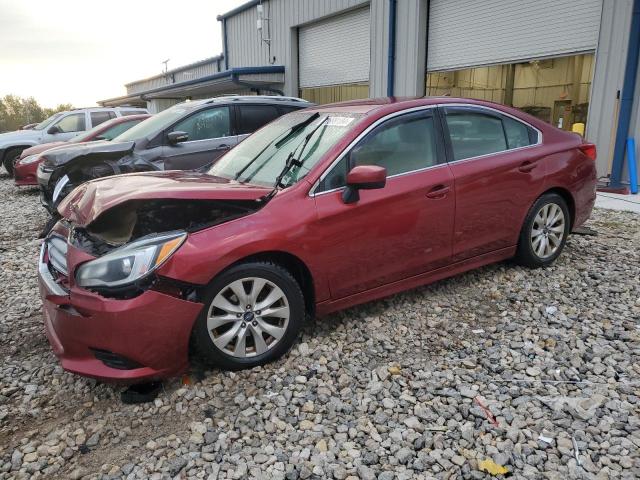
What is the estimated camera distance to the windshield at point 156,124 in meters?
6.97

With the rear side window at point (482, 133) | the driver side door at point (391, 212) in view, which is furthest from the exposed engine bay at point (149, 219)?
the rear side window at point (482, 133)

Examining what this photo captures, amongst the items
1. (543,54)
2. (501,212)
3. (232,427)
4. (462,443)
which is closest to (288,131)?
(501,212)

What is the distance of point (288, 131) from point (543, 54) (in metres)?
7.55

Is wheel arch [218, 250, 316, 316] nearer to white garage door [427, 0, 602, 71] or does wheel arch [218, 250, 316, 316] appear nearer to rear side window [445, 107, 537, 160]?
rear side window [445, 107, 537, 160]

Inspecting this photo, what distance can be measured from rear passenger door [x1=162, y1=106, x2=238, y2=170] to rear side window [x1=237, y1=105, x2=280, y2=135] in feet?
0.57

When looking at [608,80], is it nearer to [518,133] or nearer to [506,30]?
[506,30]

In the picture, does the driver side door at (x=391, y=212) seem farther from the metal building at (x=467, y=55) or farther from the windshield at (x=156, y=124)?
the metal building at (x=467, y=55)

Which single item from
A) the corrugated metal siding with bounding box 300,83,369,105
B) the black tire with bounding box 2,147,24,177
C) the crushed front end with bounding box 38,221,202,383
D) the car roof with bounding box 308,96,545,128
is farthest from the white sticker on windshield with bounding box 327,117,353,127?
the black tire with bounding box 2,147,24,177

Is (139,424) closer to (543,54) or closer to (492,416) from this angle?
(492,416)

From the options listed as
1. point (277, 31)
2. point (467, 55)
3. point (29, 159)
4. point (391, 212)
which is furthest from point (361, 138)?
point (277, 31)

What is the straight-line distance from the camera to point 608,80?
828 centimetres

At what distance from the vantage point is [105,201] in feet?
9.73

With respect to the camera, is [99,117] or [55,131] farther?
[99,117]

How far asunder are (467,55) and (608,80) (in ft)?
11.1
